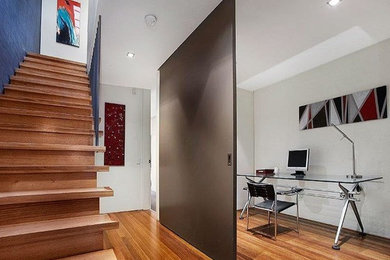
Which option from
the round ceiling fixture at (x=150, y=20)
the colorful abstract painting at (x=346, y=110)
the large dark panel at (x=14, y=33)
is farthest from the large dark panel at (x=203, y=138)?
the colorful abstract painting at (x=346, y=110)

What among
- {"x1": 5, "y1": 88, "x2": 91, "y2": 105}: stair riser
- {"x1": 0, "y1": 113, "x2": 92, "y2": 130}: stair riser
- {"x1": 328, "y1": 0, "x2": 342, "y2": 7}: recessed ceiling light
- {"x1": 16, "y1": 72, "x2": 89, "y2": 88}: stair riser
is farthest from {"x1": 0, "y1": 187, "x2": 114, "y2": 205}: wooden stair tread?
{"x1": 328, "y1": 0, "x2": 342, "y2": 7}: recessed ceiling light

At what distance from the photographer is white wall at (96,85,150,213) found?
15.2 ft

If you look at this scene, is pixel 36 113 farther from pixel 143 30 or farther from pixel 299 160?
pixel 299 160

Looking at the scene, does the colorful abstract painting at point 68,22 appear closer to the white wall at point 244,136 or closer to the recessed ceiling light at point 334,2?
the white wall at point 244,136

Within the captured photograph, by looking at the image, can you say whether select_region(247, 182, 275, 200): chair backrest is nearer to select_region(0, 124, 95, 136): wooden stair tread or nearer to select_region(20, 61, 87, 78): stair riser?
select_region(0, 124, 95, 136): wooden stair tread

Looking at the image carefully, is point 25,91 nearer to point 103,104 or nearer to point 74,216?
point 103,104

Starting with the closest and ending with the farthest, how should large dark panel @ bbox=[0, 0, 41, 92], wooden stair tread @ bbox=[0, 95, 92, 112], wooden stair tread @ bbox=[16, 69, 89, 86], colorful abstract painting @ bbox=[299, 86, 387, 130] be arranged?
wooden stair tread @ bbox=[0, 95, 92, 112]
large dark panel @ bbox=[0, 0, 41, 92]
colorful abstract painting @ bbox=[299, 86, 387, 130]
wooden stair tread @ bbox=[16, 69, 89, 86]

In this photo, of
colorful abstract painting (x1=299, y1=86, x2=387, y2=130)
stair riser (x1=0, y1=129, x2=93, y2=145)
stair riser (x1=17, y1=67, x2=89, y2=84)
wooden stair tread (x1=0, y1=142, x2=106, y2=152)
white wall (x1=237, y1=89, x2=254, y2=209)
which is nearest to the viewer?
wooden stair tread (x1=0, y1=142, x2=106, y2=152)

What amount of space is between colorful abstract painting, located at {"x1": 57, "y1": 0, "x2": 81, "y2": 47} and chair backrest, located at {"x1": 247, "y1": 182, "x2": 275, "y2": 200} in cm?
619

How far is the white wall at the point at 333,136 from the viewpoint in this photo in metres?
3.17

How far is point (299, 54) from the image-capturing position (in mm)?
3562

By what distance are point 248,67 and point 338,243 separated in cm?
290

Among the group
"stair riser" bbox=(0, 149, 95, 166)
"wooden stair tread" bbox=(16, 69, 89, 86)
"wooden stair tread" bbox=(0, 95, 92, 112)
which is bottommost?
"stair riser" bbox=(0, 149, 95, 166)

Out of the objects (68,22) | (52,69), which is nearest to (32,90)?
(52,69)
